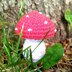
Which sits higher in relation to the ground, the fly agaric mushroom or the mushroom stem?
the fly agaric mushroom

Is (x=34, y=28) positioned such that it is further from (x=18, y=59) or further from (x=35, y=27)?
(x=18, y=59)

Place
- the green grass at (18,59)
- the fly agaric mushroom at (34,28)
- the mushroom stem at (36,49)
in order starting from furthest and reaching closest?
1. the mushroom stem at (36,49)
2. the fly agaric mushroom at (34,28)
3. the green grass at (18,59)

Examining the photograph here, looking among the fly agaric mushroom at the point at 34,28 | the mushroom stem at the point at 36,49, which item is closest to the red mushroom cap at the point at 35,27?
the fly agaric mushroom at the point at 34,28

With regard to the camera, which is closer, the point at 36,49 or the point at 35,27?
the point at 35,27

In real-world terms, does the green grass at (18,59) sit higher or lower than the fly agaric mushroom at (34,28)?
lower

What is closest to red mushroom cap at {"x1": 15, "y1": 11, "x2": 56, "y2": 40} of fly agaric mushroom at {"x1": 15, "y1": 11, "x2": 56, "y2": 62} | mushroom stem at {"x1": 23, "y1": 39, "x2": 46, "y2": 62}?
fly agaric mushroom at {"x1": 15, "y1": 11, "x2": 56, "y2": 62}

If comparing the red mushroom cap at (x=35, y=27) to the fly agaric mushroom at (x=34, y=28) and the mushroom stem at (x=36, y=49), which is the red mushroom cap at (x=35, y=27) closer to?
the fly agaric mushroom at (x=34, y=28)

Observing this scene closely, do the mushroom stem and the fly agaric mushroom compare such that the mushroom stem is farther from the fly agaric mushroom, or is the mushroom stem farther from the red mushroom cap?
the red mushroom cap

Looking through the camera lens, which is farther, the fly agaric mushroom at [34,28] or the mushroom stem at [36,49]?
the mushroom stem at [36,49]

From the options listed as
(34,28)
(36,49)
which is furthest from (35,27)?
(36,49)

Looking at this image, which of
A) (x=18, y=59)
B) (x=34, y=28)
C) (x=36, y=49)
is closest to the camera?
(x=18, y=59)

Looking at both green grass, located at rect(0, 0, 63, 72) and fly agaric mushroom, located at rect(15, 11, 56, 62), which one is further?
fly agaric mushroom, located at rect(15, 11, 56, 62)
